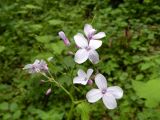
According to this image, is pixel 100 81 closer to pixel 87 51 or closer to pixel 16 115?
pixel 87 51

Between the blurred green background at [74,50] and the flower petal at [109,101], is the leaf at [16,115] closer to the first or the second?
the blurred green background at [74,50]

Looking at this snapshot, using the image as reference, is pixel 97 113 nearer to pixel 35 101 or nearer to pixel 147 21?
pixel 35 101

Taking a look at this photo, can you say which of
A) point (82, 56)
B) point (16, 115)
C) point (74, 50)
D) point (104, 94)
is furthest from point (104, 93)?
point (16, 115)

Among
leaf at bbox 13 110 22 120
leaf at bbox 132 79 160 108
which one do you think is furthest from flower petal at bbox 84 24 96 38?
leaf at bbox 13 110 22 120

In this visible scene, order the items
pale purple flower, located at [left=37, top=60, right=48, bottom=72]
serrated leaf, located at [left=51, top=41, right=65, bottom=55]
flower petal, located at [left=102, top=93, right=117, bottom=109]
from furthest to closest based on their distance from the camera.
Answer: serrated leaf, located at [left=51, top=41, right=65, bottom=55] < pale purple flower, located at [left=37, top=60, right=48, bottom=72] < flower petal, located at [left=102, top=93, right=117, bottom=109]

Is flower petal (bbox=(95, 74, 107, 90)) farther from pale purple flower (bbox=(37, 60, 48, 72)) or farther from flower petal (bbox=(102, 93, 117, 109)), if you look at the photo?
pale purple flower (bbox=(37, 60, 48, 72))

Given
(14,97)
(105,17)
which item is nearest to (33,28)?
(105,17)
